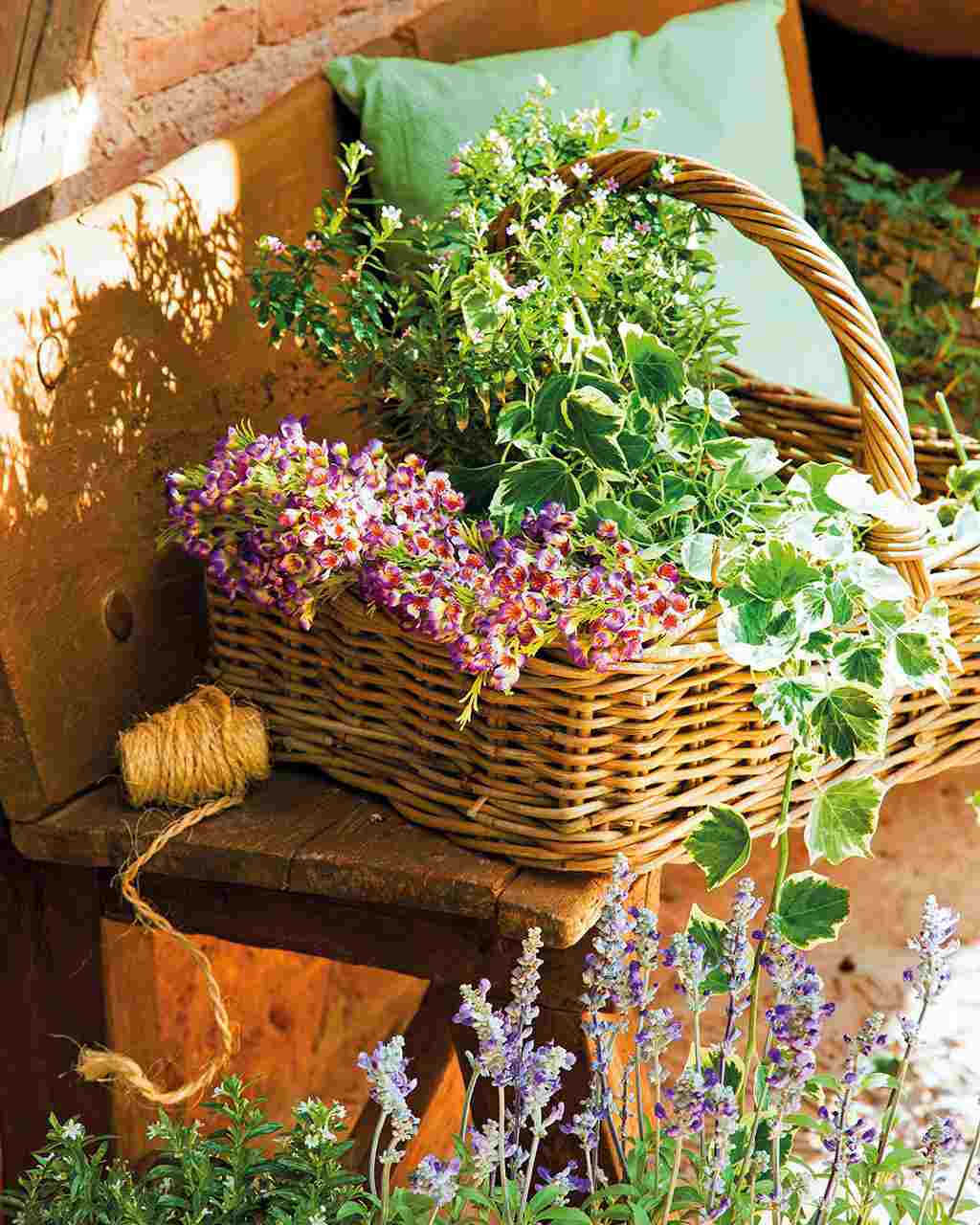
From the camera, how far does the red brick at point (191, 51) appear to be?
1.54 m

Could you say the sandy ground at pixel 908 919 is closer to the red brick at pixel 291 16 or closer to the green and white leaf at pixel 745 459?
the green and white leaf at pixel 745 459

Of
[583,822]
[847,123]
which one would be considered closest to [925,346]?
[847,123]

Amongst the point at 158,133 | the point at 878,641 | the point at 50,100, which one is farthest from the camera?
the point at 158,133

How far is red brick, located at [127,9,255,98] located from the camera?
1542 millimetres

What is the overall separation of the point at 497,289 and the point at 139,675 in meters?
0.51

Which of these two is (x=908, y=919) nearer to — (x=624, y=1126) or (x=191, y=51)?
(x=624, y=1126)

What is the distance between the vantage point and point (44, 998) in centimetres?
137

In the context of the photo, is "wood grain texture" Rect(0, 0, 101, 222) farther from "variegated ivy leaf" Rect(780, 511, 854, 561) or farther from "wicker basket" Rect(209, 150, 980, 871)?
"variegated ivy leaf" Rect(780, 511, 854, 561)

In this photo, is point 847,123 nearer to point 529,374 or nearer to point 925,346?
point 925,346

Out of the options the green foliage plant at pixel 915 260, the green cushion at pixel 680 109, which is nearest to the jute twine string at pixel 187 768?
the green cushion at pixel 680 109

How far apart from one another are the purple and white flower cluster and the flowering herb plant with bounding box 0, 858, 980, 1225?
17 centimetres

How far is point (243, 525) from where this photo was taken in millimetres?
1152

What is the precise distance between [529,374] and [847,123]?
213 centimetres

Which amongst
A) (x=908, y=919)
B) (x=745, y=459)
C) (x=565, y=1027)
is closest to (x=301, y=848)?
(x=565, y=1027)
